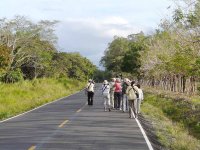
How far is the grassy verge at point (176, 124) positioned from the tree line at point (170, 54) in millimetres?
2550

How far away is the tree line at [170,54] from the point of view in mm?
25867

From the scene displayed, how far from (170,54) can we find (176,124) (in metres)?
17.2

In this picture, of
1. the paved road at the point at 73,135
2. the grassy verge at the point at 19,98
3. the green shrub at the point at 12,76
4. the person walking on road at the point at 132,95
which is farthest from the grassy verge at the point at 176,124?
the green shrub at the point at 12,76

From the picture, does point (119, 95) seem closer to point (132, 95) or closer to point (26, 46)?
point (132, 95)

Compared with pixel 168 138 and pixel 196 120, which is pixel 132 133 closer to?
pixel 168 138

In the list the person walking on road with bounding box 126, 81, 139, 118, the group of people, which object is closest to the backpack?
the group of people

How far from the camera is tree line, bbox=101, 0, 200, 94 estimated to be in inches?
1018

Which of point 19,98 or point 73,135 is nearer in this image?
point 73,135

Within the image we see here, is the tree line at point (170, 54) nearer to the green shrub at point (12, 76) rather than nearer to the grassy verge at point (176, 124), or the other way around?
the grassy verge at point (176, 124)

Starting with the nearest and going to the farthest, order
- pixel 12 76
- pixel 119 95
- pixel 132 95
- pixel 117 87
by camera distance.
→ 1. pixel 132 95
2. pixel 119 95
3. pixel 117 87
4. pixel 12 76

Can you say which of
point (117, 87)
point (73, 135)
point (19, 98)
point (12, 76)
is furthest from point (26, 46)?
point (73, 135)

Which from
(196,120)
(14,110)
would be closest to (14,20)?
(14,110)

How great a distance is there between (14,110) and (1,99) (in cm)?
539

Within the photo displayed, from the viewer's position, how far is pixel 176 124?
2634cm
